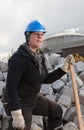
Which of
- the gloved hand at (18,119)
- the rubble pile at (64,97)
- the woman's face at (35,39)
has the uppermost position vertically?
the woman's face at (35,39)

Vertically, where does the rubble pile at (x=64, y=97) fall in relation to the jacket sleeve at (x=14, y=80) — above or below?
below

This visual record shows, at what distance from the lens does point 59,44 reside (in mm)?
16828

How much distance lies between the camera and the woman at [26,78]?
4348 mm

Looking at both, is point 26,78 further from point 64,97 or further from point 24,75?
point 64,97

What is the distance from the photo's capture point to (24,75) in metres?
4.48

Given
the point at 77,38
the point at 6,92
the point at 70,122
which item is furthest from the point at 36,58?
the point at 77,38

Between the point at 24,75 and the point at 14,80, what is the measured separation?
169 mm

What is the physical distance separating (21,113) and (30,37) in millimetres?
788

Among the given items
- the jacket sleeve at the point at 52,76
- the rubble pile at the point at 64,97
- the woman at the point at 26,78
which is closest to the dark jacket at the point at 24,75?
the woman at the point at 26,78

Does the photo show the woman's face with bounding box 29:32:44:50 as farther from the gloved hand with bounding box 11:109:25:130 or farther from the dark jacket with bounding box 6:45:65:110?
the gloved hand with bounding box 11:109:25:130

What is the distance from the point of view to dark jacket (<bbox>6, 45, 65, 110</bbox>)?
4.35m

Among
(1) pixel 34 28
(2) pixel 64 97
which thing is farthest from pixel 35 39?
(2) pixel 64 97

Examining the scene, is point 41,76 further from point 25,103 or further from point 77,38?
point 77,38

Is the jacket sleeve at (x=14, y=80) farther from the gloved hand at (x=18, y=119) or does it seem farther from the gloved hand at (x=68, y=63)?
the gloved hand at (x=68, y=63)
